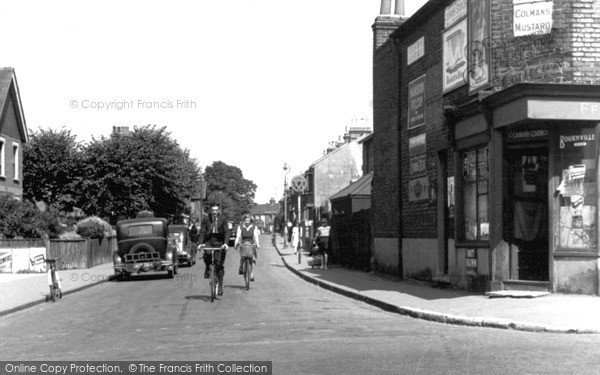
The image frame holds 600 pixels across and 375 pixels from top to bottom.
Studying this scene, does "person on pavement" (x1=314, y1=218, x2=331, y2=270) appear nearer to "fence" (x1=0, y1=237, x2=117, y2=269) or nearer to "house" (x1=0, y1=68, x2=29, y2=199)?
"fence" (x1=0, y1=237, x2=117, y2=269)

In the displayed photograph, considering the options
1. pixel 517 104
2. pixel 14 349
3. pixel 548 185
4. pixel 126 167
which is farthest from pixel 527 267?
pixel 126 167

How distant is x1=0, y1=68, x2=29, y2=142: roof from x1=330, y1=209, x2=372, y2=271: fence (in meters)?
17.4

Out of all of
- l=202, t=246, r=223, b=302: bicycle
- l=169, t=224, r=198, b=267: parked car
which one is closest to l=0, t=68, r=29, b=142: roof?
l=169, t=224, r=198, b=267: parked car

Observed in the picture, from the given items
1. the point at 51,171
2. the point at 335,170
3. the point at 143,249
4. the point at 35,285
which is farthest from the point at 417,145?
the point at 335,170

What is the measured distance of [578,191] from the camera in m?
14.4

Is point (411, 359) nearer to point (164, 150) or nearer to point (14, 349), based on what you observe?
point (14, 349)

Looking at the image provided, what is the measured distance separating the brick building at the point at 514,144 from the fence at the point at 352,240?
285 inches

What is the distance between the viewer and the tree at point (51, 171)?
154 ft

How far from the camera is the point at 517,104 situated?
14.4 meters

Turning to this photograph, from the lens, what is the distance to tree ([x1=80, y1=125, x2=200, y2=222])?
4697 cm

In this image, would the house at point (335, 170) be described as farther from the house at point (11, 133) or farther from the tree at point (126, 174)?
the house at point (11, 133)

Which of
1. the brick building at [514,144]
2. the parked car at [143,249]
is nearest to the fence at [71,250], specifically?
the parked car at [143,249]

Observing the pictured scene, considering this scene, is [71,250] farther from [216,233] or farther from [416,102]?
[416,102]

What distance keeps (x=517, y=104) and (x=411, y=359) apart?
7109 millimetres
